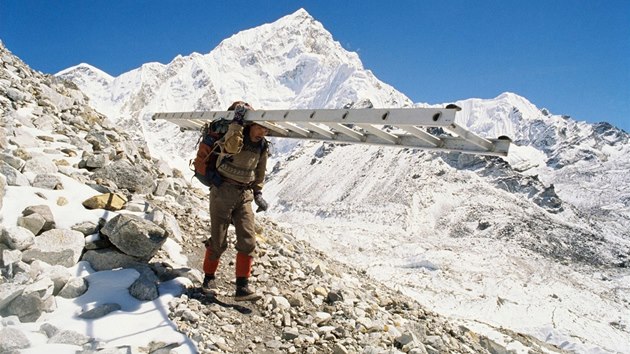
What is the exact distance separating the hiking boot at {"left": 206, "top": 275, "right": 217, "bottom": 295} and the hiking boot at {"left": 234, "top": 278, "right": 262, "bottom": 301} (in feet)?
0.94

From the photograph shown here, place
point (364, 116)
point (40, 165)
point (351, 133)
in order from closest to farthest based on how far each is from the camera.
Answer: point (364, 116), point (351, 133), point (40, 165)

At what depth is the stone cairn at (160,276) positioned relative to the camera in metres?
4.42

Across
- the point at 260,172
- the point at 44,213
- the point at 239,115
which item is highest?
the point at 239,115

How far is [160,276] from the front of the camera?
5367mm

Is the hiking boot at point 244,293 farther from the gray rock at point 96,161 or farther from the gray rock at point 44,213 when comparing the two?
the gray rock at point 96,161

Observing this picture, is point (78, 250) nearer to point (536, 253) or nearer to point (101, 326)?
point (101, 326)

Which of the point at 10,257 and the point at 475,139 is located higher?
the point at 475,139

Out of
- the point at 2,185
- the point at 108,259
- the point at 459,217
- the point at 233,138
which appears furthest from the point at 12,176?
the point at 459,217

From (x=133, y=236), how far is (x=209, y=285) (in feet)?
3.65

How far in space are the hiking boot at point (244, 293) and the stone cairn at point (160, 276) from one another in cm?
11

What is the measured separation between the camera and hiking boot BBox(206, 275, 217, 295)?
17.5 feet

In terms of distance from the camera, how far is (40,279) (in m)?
4.37

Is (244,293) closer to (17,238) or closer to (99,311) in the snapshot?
(99,311)

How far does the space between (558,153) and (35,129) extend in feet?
574
